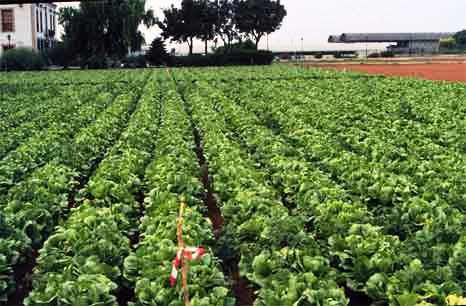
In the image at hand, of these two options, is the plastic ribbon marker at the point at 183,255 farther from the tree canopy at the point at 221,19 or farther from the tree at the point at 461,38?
the tree at the point at 461,38

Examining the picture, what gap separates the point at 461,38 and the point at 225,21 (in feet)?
158

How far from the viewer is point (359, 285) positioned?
5.29 meters

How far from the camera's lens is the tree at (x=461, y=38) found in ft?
348

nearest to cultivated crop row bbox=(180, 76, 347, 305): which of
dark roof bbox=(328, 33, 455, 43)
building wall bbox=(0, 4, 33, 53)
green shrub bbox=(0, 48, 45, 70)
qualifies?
green shrub bbox=(0, 48, 45, 70)

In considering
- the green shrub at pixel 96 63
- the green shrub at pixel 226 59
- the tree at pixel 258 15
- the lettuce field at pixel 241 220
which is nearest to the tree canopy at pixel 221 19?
the tree at pixel 258 15

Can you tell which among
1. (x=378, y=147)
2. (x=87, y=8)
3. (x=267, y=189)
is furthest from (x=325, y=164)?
(x=87, y=8)

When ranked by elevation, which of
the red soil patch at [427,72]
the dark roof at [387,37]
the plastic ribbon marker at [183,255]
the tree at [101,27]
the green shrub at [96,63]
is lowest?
the plastic ribbon marker at [183,255]

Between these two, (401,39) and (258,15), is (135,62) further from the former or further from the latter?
(401,39)

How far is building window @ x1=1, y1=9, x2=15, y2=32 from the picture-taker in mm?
68375

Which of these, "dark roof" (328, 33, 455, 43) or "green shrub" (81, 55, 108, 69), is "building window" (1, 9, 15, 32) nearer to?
"green shrub" (81, 55, 108, 69)

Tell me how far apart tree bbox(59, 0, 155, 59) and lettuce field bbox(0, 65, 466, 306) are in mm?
53697

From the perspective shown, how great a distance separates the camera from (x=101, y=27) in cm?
6488

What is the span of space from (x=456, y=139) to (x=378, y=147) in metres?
2.17

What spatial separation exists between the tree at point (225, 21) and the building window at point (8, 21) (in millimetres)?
27489
